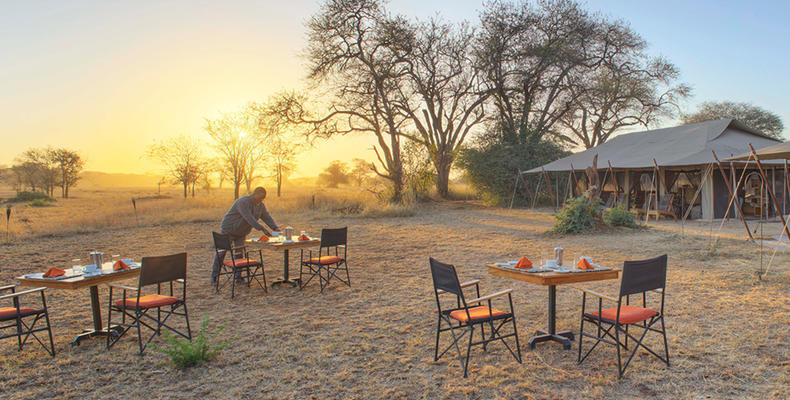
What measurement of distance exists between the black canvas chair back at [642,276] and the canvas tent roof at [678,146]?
12.0 metres

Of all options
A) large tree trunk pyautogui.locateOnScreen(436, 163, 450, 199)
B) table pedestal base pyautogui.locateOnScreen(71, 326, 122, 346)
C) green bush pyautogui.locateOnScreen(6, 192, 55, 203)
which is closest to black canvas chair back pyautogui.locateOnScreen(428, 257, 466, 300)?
table pedestal base pyautogui.locateOnScreen(71, 326, 122, 346)

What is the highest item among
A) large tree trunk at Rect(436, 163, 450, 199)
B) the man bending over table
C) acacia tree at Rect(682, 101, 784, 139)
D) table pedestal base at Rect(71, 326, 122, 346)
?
acacia tree at Rect(682, 101, 784, 139)

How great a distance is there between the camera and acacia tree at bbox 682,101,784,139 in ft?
114

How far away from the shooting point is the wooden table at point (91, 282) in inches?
159

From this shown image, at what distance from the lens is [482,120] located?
87.5 feet

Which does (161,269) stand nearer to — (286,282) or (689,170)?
(286,282)

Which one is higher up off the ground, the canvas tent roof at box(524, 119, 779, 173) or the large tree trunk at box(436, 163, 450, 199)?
the canvas tent roof at box(524, 119, 779, 173)

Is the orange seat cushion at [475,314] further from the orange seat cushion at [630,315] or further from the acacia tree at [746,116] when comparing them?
the acacia tree at [746,116]

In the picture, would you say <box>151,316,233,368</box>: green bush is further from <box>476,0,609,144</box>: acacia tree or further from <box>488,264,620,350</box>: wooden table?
<box>476,0,609,144</box>: acacia tree

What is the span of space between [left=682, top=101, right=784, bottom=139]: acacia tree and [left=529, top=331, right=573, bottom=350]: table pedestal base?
3618 centimetres

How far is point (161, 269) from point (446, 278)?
97.9 inches

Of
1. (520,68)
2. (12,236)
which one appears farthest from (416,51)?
(12,236)

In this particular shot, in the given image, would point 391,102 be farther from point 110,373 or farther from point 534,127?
point 110,373

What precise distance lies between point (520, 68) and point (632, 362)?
22847 millimetres
